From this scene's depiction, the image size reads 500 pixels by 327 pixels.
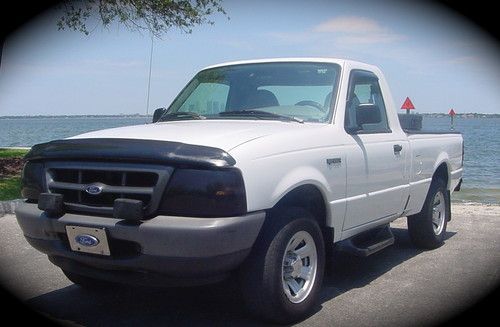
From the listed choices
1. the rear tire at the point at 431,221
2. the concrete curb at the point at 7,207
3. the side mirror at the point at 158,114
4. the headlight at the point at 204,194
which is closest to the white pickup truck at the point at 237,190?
the headlight at the point at 204,194

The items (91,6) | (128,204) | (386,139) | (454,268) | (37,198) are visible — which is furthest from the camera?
(91,6)

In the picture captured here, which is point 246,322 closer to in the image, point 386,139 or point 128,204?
point 128,204

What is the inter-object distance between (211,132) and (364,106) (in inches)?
57.4

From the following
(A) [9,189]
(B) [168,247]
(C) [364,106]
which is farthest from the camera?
(A) [9,189]

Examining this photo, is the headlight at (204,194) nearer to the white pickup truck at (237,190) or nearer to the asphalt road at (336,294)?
the white pickup truck at (237,190)

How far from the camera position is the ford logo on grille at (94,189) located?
3.60m

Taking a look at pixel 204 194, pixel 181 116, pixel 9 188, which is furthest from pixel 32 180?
pixel 9 188

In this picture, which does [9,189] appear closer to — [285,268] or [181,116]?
[181,116]

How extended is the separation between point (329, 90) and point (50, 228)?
258 cm

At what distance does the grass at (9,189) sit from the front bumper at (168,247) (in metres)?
5.97

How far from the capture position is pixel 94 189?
362 centimetres

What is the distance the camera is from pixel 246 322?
4.03 m

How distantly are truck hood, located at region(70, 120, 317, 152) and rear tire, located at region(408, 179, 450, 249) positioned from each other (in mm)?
2487

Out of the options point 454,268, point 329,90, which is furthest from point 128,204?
point 454,268
